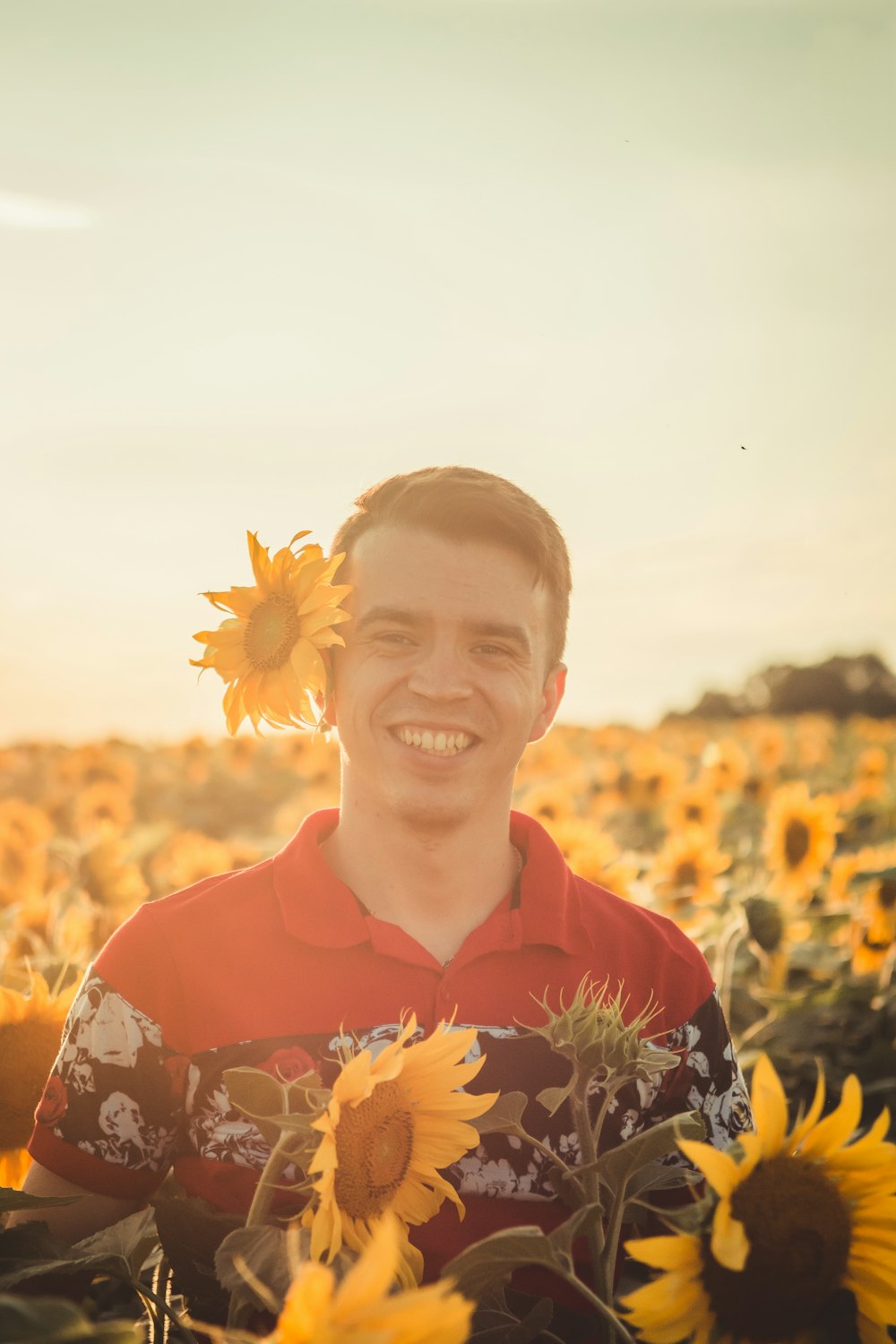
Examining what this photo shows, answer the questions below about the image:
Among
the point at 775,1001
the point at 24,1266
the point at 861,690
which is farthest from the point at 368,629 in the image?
the point at 861,690

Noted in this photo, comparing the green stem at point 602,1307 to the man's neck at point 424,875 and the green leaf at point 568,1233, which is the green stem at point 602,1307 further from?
the man's neck at point 424,875

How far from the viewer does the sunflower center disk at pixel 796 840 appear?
5.93 metres

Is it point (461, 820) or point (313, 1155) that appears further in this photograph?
point (461, 820)

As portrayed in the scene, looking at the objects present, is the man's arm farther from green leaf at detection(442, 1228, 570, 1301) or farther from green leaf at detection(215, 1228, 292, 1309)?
green leaf at detection(442, 1228, 570, 1301)

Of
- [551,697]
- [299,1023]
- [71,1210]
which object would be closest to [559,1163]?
[299,1023]

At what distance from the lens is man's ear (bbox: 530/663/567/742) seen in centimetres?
282

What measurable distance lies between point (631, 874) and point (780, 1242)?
3189 millimetres

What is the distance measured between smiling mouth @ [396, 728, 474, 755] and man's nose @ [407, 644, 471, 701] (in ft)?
0.26

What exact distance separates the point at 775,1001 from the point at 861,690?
1088 inches

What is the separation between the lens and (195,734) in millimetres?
11992

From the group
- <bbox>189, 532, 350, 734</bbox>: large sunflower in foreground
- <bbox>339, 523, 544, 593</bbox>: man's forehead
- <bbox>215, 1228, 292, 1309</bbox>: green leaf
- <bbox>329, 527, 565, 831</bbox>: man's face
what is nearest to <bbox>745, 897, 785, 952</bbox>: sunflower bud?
<bbox>329, 527, 565, 831</bbox>: man's face

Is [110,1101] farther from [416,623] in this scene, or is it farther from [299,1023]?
[416,623]

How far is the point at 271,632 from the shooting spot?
2.35 m

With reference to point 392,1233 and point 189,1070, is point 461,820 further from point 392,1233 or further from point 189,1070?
point 392,1233
